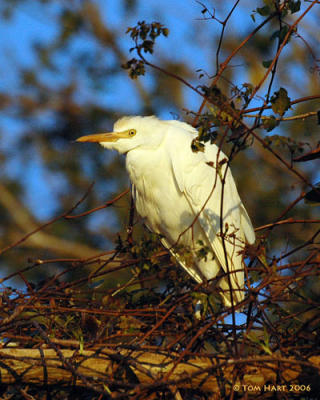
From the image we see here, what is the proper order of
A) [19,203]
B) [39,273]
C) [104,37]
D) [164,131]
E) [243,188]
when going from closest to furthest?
[164,131] < [39,273] < [243,188] < [19,203] < [104,37]

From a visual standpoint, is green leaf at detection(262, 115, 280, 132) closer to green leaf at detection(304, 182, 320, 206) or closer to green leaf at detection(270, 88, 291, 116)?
green leaf at detection(270, 88, 291, 116)

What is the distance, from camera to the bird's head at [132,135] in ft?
9.78

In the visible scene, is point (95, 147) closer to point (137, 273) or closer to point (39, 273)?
point (39, 273)

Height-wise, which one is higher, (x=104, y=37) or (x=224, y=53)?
(x=104, y=37)

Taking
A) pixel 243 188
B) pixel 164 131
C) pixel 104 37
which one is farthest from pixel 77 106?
pixel 164 131

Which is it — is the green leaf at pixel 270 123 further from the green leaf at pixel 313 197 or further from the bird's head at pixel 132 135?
the bird's head at pixel 132 135

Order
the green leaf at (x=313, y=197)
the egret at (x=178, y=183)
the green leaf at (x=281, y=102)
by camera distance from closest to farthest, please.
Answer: the green leaf at (x=281, y=102) < the green leaf at (x=313, y=197) < the egret at (x=178, y=183)

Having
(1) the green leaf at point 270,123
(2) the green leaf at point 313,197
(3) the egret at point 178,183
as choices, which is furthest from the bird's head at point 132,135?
(1) the green leaf at point 270,123

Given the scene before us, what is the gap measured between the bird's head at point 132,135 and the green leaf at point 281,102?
4.09 ft

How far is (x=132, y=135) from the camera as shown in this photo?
302cm

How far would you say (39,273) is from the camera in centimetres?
537

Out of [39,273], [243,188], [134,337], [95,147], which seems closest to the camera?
[134,337]

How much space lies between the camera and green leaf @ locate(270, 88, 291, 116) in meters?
1.79

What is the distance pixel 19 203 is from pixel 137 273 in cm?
563
